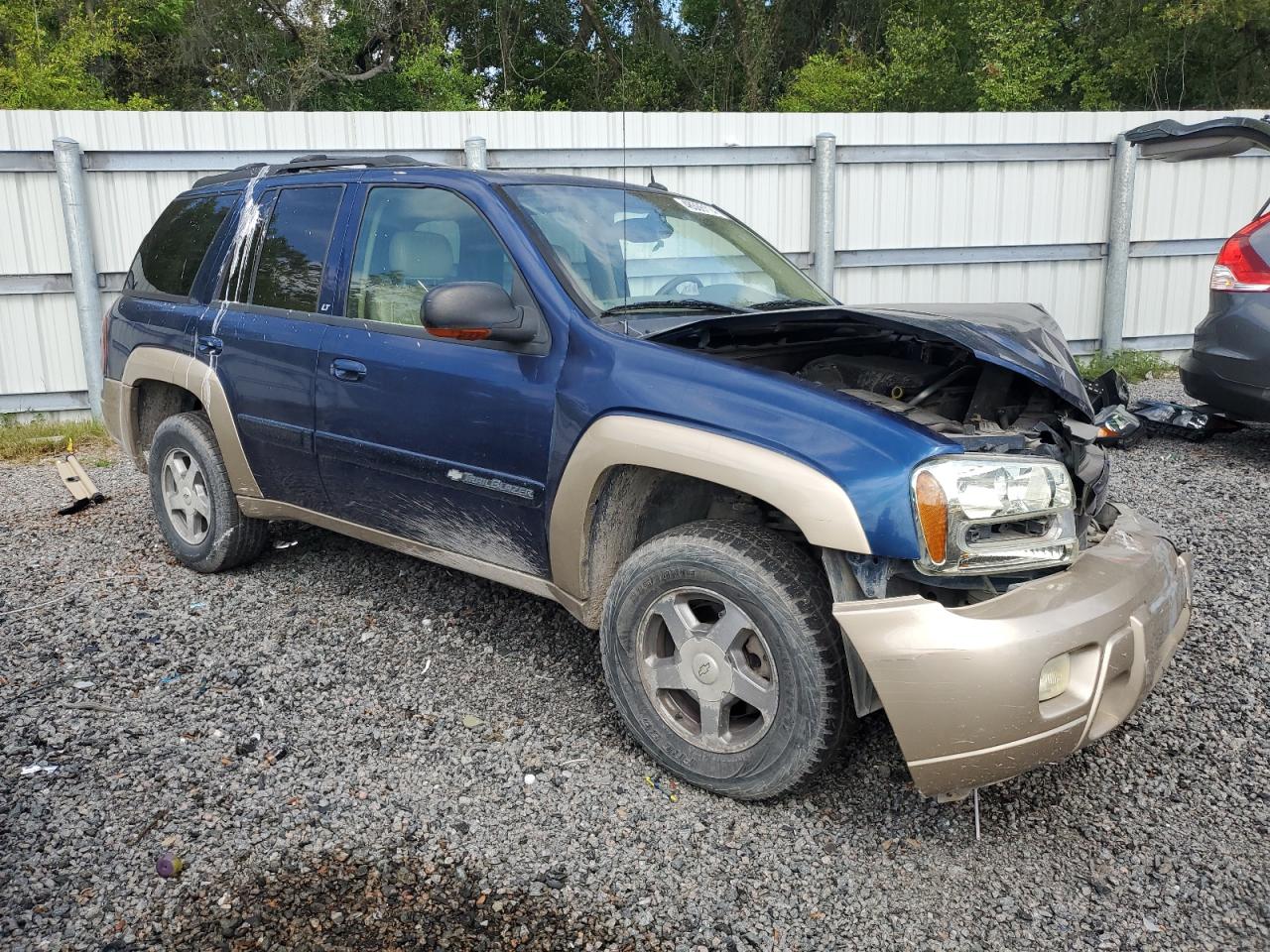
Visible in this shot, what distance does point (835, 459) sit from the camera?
2.68 meters

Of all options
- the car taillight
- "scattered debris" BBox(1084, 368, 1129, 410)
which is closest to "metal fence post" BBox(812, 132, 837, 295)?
"scattered debris" BBox(1084, 368, 1129, 410)

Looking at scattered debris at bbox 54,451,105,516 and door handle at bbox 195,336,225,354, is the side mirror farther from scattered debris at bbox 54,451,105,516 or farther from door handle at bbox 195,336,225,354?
scattered debris at bbox 54,451,105,516

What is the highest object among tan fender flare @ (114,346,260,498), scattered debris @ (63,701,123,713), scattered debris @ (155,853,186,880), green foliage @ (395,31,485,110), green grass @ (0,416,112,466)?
green foliage @ (395,31,485,110)

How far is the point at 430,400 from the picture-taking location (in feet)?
11.7

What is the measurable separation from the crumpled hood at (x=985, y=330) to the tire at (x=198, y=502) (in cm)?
240

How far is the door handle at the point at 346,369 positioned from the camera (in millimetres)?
3807

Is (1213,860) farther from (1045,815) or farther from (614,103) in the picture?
(614,103)

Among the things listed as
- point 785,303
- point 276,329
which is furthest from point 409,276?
point 785,303

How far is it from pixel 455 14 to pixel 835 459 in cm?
2447

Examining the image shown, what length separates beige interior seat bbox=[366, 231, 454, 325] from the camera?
3.75m

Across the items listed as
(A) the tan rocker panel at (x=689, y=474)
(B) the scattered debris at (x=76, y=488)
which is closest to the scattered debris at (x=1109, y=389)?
(A) the tan rocker panel at (x=689, y=474)

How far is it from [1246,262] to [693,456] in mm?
4936

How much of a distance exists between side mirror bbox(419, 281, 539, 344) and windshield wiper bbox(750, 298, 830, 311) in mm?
972

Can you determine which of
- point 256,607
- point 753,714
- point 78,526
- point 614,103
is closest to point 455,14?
point 614,103
